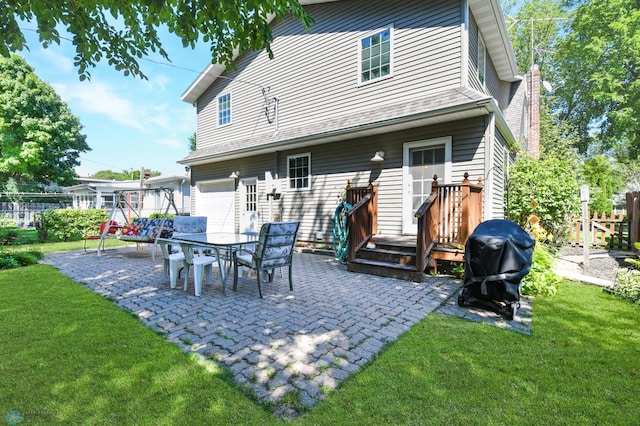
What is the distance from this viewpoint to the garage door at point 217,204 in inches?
452

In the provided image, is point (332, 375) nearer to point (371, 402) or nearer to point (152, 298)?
point (371, 402)

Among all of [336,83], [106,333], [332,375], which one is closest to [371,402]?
[332,375]

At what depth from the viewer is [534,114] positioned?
37.0 ft

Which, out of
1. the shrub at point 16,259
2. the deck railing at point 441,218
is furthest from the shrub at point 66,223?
the deck railing at point 441,218

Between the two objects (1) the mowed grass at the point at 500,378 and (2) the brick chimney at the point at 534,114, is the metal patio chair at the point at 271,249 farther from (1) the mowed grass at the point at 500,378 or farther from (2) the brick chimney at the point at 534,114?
(2) the brick chimney at the point at 534,114

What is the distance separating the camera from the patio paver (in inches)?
96.4

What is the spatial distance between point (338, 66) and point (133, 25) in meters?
5.88

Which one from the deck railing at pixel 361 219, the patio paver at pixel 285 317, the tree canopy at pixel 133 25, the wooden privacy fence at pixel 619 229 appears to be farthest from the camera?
the wooden privacy fence at pixel 619 229

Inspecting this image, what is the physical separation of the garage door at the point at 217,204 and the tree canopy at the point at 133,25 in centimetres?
754

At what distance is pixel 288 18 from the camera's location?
32.6ft

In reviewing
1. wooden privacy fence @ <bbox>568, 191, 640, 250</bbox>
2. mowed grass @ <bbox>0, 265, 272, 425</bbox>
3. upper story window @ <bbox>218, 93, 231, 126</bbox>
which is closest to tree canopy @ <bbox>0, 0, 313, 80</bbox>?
mowed grass @ <bbox>0, 265, 272, 425</bbox>

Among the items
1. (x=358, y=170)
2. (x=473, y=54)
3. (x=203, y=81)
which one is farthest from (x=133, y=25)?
(x=203, y=81)

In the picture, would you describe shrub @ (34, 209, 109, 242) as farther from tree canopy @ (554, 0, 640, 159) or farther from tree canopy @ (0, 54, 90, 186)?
Answer: tree canopy @ (554, 0, 640, 159)

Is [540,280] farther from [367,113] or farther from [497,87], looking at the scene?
[497,87]
